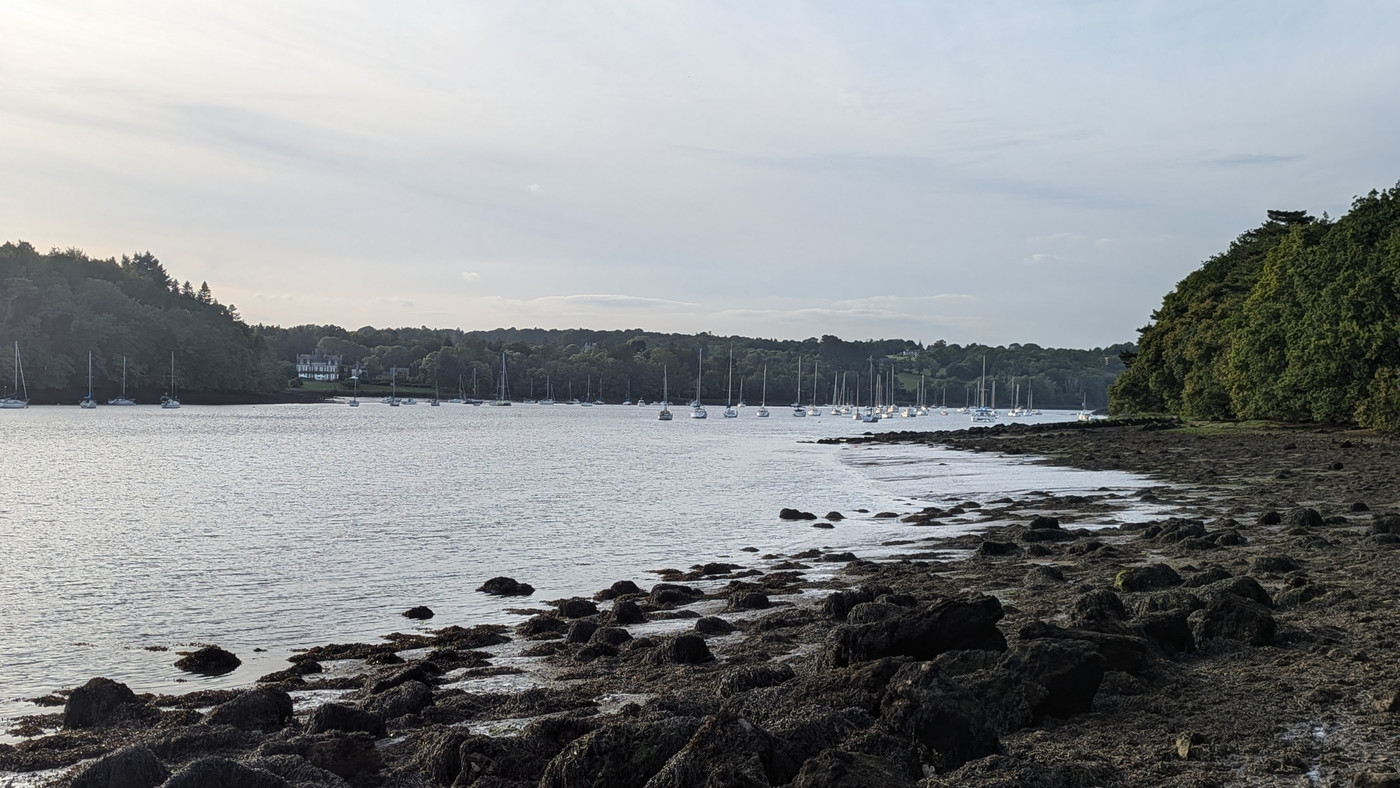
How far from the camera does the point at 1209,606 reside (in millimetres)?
12344

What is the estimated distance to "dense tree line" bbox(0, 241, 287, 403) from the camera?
512 ft

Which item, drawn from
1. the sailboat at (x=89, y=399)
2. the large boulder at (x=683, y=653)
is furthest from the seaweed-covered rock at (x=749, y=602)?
the sailboat at (x=89, y=399)

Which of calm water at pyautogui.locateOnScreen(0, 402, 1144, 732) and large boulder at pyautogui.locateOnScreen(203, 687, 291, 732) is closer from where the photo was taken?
large boulder at pyautogui.locateOnScreen(203, 687, 291, 732)

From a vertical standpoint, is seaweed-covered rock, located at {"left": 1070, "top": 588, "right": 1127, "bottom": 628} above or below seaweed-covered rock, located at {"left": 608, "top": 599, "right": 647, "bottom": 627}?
above

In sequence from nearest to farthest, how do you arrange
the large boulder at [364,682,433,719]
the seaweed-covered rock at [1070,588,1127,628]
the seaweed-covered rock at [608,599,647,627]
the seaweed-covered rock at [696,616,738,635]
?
the large boulder at [364,682,433,719]
the seaweed-covered rock at [1070,588,1127,628]
the seaweed-covered rock at [696,616,738,635]
the seaweed-covered rock at [608,599,647,627]

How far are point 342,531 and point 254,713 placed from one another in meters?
20.9

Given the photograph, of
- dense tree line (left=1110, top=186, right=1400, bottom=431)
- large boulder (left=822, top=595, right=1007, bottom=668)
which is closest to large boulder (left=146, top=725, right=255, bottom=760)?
large boulder (left=822, top=595, right=1007, bottom=668)

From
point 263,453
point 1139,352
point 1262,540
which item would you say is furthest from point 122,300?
point 1262,540

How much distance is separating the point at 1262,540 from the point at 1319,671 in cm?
1214

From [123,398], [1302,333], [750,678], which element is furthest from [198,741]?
[123,398]

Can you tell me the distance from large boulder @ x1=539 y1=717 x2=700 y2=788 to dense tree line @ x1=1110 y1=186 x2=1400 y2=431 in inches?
2199

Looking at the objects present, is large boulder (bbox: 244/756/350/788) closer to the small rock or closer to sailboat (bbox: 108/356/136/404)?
the small rock

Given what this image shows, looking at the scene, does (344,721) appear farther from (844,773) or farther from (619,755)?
(844,773)

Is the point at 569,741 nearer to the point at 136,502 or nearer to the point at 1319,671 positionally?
the point at 1319,671
